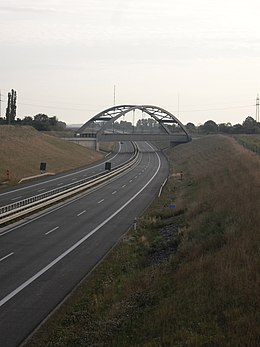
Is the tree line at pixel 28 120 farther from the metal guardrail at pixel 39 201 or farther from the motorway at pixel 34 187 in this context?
the metal guardrail at pixel 39 201

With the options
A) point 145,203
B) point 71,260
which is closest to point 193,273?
point 71,260

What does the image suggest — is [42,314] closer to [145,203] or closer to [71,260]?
[71,260]

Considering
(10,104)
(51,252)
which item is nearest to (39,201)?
(51,252)

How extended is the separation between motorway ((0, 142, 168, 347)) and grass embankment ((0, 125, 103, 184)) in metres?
23.3

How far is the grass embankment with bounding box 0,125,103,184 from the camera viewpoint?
74.6 metres

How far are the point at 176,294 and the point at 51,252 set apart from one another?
11.1 meters

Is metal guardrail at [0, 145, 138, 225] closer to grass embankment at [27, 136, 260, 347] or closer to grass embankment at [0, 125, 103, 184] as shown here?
grass embankment at [27, 136, 260, 347]

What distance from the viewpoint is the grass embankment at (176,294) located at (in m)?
13.8

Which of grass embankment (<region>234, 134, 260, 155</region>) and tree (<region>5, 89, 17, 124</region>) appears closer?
grass embankment (<region>234, 134, 260, 155</region>)

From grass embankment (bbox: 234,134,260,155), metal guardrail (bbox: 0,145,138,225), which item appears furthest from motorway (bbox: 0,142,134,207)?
grass embankment (bbox: 234,134,260,155)

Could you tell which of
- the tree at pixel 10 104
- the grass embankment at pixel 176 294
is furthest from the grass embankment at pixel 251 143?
the tree at pixel 10 104

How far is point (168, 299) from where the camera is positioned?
1680 centimetres

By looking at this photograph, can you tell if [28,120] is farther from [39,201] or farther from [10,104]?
[39,201]

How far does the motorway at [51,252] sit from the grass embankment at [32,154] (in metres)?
23.3
